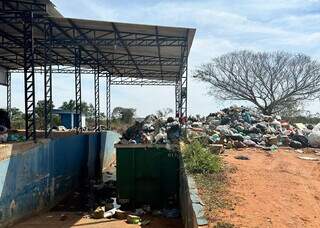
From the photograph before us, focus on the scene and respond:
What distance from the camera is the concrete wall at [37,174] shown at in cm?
1243

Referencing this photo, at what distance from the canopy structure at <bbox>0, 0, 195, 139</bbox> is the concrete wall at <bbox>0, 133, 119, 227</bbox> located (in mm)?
1110

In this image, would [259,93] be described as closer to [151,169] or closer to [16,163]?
[151,169]

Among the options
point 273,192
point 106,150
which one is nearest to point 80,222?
point 273,192

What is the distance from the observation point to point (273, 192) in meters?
9.41

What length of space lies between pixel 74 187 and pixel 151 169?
5533 millimetres

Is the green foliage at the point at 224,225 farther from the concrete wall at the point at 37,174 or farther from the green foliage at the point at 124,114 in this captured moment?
the green foliage at the point at 124,114

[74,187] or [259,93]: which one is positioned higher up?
[259,93]

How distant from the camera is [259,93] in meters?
34.4

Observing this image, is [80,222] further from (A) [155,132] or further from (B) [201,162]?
(A) [155,132]

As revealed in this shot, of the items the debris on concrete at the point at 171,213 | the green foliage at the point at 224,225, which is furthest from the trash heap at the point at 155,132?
the green foliage at the point at 224,225

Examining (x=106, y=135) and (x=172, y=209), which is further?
(x=106, y=135)

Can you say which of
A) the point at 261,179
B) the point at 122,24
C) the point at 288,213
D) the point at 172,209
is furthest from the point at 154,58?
the point at 288,213

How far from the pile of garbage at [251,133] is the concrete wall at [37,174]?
5.16m

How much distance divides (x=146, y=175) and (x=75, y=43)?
6.68 metres
